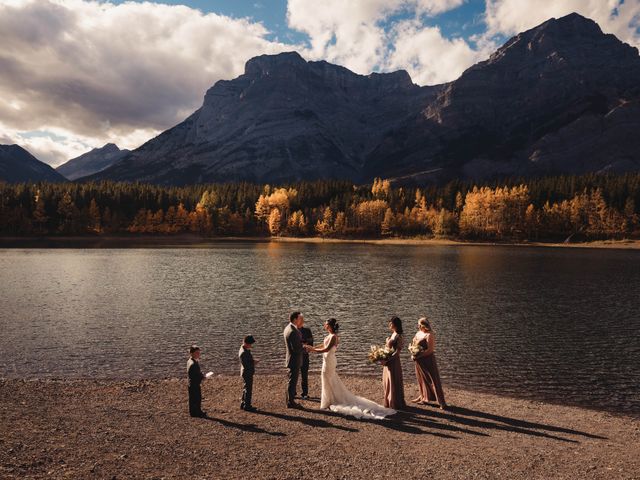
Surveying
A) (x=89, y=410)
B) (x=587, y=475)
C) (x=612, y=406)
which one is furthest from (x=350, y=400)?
(x=612, y=406)

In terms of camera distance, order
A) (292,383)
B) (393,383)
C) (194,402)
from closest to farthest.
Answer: (194,402) → (393,383) → (292,383)

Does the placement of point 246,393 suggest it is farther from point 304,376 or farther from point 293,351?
point 304,376

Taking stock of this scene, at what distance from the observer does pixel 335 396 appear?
20688 millimetres

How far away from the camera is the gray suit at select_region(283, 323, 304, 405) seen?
68.9 ft

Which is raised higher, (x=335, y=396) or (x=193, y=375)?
(x=193, y=375)

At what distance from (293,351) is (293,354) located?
6.4 inches

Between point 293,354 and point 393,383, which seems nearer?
point 393,383

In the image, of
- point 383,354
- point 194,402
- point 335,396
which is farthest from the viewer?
point 335,396

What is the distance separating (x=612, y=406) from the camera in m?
22.9

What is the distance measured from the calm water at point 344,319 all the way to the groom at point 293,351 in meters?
8.60

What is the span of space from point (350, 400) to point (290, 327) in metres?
4.17

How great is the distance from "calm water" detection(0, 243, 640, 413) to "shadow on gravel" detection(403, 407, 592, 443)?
543 centimetres

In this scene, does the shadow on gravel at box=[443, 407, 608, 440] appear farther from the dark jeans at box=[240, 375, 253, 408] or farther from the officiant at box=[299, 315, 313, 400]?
the dark jeans at box=[240, 375, 253, 408]

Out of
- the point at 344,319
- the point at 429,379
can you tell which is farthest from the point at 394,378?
the point at 344,319
